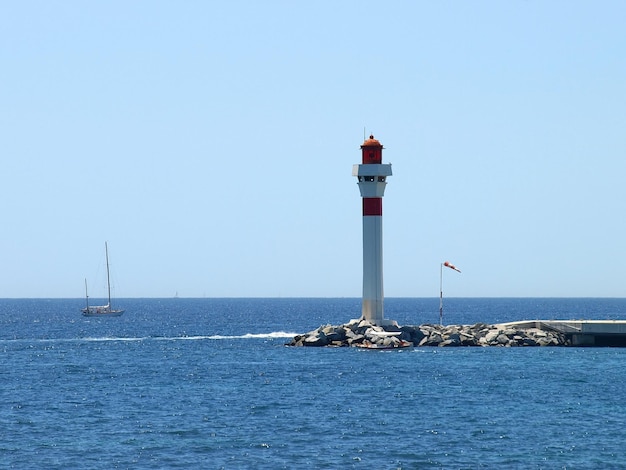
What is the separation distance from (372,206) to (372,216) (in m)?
0.70

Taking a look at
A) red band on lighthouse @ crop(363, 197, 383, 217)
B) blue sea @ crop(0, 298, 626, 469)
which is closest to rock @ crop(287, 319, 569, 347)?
blue sea @ crop(0, 298, 626, 469)

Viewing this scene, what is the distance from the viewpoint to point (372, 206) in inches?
3031

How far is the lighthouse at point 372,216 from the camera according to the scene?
253 feet

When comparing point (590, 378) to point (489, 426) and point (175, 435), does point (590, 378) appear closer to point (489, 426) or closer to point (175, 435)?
point (489, 426)

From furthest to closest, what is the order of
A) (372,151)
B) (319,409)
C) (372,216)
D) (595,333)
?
(595,333), (372,151), (372,216), (319,409)

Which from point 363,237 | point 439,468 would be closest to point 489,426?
point 439,468

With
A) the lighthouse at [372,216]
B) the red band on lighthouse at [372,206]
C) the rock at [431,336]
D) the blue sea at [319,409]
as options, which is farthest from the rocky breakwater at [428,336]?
the red band on lighthouse at [372,206]

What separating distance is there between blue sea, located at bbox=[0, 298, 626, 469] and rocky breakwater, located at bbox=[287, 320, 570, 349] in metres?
1.75

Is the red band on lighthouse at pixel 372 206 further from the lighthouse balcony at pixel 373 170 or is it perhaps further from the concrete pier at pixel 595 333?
the concrete pier at pixel 595 333

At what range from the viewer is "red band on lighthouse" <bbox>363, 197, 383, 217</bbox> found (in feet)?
253

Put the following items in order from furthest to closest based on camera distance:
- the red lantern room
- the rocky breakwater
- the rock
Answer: the rock < the rocky breakwater < the red lantern room

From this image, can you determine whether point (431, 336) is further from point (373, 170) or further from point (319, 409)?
point (319, 409)

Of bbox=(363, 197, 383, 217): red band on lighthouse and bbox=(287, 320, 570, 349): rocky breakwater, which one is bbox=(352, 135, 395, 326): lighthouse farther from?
bbox=(287, 320, 570, 349): rocky breakwater

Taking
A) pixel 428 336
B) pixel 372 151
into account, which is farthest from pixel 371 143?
pixel 428 336
